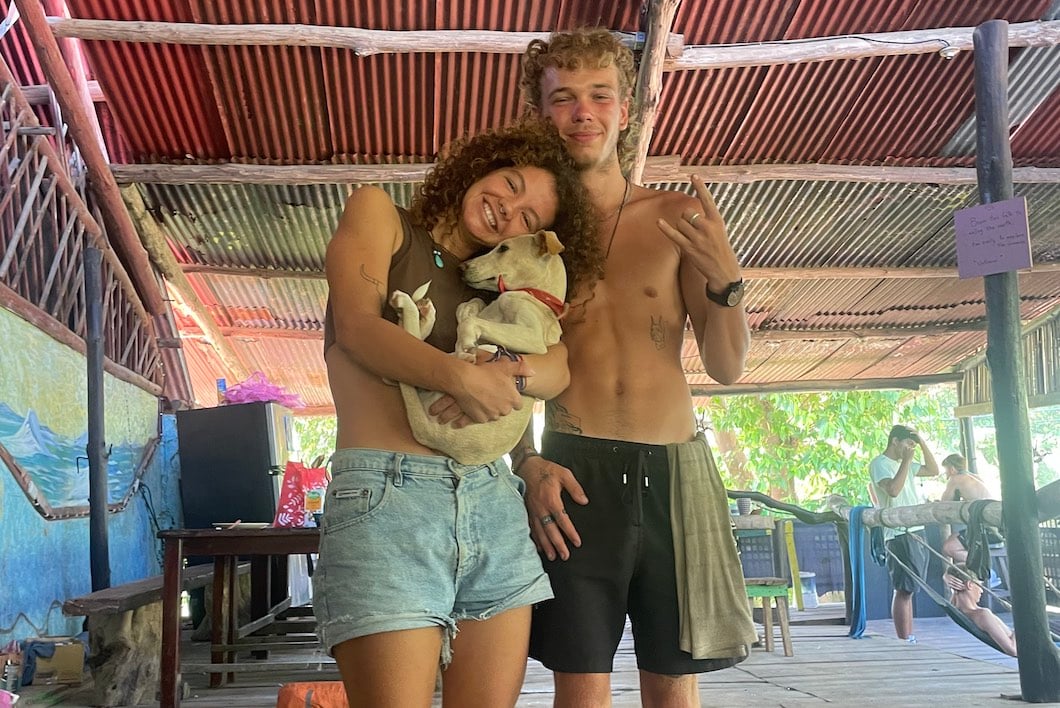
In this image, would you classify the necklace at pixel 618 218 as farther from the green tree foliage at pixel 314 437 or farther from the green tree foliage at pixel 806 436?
the green tree foliage at pixel 314 437

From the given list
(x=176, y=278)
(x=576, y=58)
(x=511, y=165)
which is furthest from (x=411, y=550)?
(x=176, y=278)

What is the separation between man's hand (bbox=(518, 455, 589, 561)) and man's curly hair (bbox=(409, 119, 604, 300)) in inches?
16.2

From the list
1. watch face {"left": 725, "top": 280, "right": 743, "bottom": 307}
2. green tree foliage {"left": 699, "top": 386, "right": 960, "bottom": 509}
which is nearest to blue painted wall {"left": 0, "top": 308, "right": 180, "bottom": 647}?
watch face {"left": 725, "top": 280, "right": 743, "bottom": 307}

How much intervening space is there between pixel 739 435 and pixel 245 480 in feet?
34.3

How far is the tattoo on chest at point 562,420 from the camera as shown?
196 cm

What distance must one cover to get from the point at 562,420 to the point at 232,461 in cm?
525

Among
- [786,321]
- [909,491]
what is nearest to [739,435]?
[786,321]

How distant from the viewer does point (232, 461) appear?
6688 mm

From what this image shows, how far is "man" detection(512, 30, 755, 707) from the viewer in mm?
1822

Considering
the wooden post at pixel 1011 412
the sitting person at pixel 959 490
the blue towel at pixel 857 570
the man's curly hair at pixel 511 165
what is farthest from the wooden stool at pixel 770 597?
the man's curly hair at pixel 511 165

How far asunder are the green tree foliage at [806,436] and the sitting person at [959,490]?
7.54 metres

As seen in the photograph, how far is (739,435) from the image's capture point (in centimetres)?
1547

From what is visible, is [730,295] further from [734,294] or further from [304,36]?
[304,36]

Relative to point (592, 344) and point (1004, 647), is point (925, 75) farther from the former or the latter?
point (592, 344)
